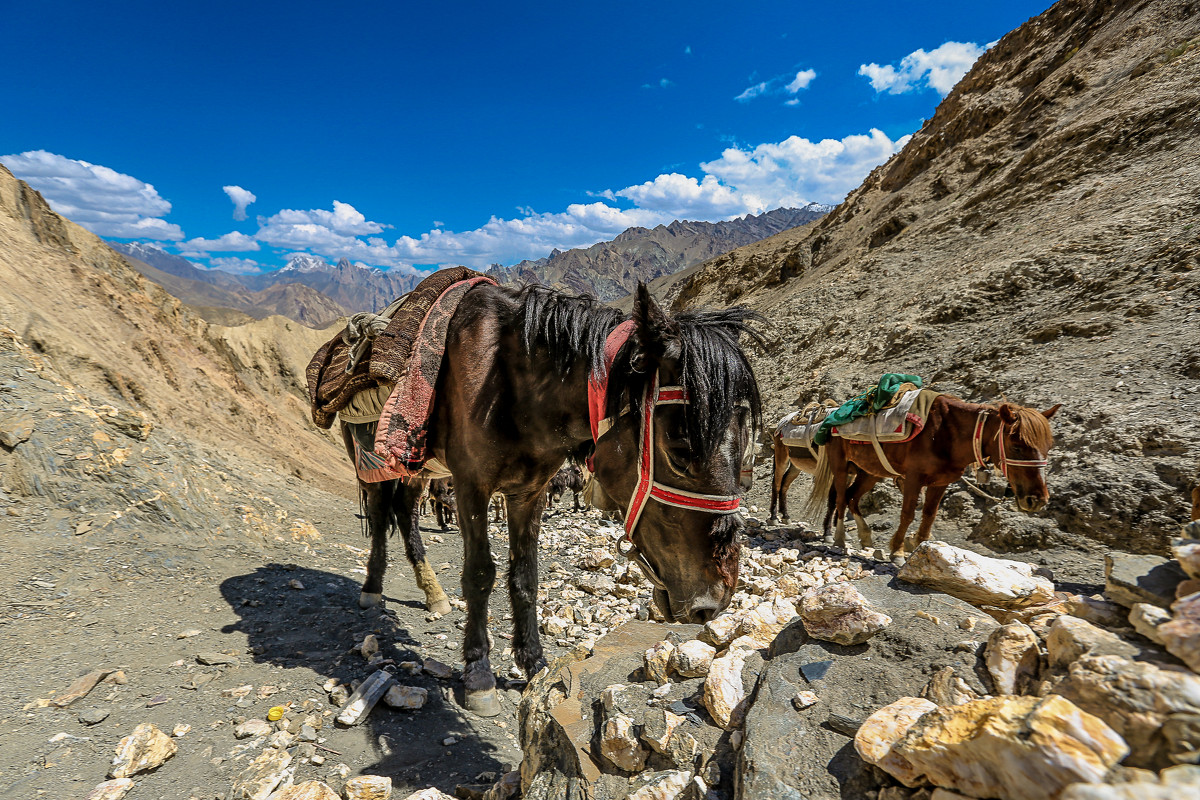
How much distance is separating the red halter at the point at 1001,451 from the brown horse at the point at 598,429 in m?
3.59

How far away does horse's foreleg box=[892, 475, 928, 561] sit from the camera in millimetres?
5102

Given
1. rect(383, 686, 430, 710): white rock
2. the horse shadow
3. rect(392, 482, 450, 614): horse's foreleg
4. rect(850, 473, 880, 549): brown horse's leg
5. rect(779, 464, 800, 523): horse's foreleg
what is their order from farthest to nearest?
1. rect(779, 464, 800, 523): horse's foreleg
2. rect(850, 473, 880, 549): brown horse's leg
3. rect(392, 482, 450, 614): horse's foreleg
4. rect(383, 686, 430, 710): white rock
5. the horse shadow

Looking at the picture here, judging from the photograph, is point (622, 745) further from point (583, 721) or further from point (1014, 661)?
point (1014, 661)

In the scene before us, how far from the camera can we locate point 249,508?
15.4 feet

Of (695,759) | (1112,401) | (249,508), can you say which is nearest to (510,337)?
(695,759)

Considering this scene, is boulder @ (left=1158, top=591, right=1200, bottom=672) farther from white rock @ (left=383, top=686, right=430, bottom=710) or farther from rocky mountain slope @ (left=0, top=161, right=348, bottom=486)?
rocky mountain slope @ (left=0, top=161, right=348, bottom=486)

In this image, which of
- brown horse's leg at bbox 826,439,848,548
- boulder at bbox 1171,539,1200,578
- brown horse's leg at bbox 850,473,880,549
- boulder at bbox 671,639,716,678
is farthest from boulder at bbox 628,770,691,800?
brown horse's leg at bbox 850,473,880,549

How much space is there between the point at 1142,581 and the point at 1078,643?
0.97ft

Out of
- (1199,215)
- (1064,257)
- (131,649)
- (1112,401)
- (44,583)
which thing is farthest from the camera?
(1064,257)

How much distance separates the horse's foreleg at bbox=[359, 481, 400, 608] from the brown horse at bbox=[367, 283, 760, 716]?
151cm

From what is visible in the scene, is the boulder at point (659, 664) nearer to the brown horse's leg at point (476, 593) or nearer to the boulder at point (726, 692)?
the boulder at point (726, 692)

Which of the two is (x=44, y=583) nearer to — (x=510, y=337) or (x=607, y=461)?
(x=510, y=337)

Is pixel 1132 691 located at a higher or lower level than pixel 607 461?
lower

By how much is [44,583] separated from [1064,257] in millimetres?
12335
